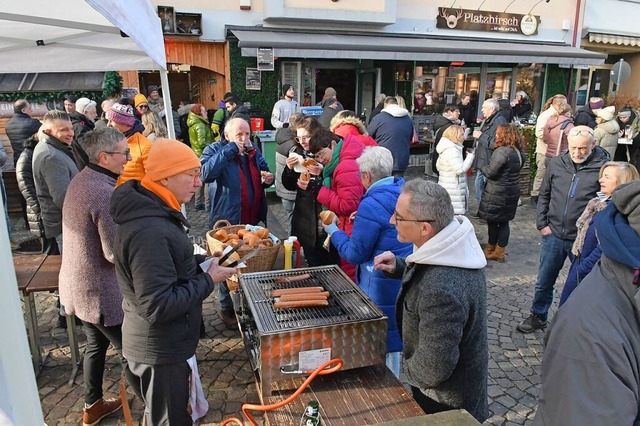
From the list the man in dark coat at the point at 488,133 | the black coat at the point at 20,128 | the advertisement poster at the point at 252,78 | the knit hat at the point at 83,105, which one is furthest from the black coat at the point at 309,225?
the advertisement poster at the point at 252,78

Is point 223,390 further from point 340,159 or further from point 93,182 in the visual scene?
point 340,159

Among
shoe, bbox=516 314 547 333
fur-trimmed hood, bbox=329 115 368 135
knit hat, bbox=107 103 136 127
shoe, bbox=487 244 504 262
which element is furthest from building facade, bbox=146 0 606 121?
shoe, bbox=516 314 547 333

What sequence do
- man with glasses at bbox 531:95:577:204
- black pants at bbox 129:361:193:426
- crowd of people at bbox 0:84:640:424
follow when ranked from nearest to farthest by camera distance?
crowd of people at bbox 0:84:640:424
black pants at bbox 129:361:193:426
man with glasses at bbox 531:95:577:204

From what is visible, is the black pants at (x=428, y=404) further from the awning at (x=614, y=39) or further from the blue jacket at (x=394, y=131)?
the awning at (x=614, y=39)

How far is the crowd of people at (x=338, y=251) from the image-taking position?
1.46 metres

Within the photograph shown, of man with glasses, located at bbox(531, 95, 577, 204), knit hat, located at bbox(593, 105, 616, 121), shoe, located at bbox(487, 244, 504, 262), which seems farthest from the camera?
knit hat, located at bbox(593, 105, 616, 121)

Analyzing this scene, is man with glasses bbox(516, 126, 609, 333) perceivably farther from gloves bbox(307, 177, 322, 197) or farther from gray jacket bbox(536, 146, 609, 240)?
gloves bbox(307, 177, 322, 197)

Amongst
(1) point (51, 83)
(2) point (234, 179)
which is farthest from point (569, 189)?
(1) point (51, 83)

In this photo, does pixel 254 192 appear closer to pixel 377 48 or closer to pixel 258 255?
A: pixel 258 255

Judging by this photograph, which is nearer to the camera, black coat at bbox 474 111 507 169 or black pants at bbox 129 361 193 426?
black pants at bbox 129 361 193 426

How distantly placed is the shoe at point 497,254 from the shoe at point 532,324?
5.93 feet

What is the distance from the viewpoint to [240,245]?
303 centimetres

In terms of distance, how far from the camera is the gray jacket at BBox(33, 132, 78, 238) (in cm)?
418

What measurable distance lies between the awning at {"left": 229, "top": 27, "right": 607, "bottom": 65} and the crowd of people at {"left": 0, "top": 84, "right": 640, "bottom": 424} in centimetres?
570
